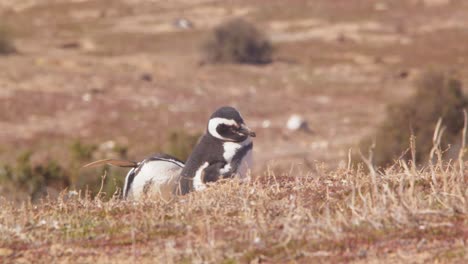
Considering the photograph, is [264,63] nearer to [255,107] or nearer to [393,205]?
[255,107]

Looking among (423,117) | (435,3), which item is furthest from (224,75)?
(435,3)

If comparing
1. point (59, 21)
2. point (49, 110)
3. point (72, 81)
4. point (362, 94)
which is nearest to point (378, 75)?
point (362, 94)

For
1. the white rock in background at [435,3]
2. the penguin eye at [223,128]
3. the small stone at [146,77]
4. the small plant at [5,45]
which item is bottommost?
the white rock in background at [435,3]

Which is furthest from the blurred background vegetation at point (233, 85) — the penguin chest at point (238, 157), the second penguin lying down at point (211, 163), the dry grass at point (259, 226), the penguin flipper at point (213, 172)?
the dry grass at point (259, 226)

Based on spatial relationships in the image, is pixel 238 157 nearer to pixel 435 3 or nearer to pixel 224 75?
pixel 224 75

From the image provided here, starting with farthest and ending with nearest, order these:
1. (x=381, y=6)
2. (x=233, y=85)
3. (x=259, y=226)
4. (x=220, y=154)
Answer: (x=381, y=6) → (x=233, y=85) → (x=220, y=154) → (x=259, y=226)

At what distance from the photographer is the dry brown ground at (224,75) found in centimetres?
3009

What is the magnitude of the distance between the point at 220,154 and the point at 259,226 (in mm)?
2267

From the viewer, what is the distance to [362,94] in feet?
129

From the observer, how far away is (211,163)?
25.1 ft

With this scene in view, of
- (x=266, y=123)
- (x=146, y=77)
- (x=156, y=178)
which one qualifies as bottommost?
(x=266, y=123)

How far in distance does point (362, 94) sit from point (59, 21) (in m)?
40.0

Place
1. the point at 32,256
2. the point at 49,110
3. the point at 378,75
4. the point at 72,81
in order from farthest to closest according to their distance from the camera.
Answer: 1. the point at 378,75
2. the point at 72,81
3. the point at 49,110
4. the point at 32,256

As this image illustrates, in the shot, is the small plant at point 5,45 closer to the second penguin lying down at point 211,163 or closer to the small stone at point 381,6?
the small stone at point 381,6
